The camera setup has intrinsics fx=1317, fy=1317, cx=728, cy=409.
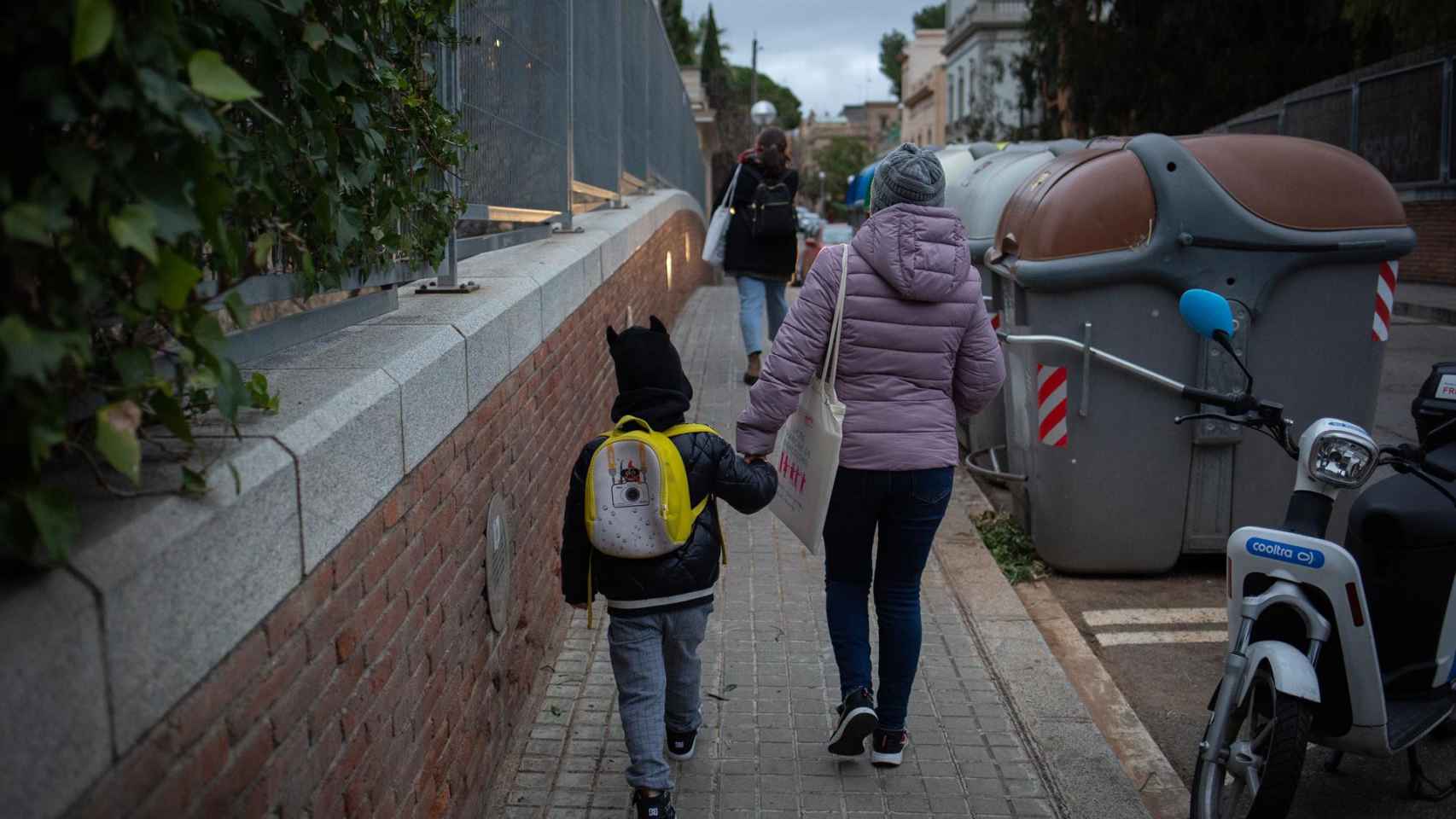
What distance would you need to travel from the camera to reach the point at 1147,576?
21.5 ft

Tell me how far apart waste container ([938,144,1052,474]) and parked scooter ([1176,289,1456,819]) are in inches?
136

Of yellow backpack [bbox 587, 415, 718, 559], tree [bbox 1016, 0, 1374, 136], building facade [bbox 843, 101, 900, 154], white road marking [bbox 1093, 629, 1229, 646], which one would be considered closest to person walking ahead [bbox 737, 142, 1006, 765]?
yellow backpack [bbox 587, 415, 718, 559]

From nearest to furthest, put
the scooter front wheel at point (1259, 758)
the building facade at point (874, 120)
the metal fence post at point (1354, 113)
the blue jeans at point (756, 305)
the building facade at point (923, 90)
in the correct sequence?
the scooter front wheel at point (1259, 758)
the blue jeans at point (756, 305)
the metal fence post at point (1354, 113)
the building facade at point (923, 90)
the building facade at point (874, 120)

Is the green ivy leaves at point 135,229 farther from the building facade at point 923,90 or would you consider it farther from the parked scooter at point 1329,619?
the building facade at point 923,90

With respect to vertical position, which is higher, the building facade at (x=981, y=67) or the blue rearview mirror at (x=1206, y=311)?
the building facade at (x=981, y=67)

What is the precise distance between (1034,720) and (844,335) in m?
1.59

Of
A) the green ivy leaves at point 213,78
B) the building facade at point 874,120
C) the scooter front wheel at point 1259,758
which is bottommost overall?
the scooter front wheel at point 1259,758

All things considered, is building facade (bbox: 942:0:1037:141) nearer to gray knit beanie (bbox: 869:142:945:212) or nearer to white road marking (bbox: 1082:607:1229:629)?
white road marking (bbox: 1082:607:1229:629)

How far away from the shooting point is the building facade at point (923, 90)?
74938mm

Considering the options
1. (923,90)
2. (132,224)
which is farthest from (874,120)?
(132,224)

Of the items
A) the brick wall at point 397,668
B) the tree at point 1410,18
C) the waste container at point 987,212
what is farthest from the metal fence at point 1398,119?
the brick wall at point 397,668

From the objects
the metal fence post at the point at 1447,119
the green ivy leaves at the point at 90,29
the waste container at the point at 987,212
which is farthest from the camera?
the metal fence post at the point at 1447,119

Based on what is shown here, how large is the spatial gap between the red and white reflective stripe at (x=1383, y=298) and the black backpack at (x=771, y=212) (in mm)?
4119

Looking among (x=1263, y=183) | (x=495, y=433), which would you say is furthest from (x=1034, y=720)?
(x=1263, y=183)
